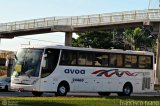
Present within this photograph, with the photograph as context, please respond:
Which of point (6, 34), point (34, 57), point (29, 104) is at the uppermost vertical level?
point (6, 34)

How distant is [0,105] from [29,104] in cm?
182

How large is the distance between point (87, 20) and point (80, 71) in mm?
35376

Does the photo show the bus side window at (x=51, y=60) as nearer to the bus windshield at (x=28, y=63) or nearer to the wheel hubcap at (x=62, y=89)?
the bus windshield at (x=28, y=63)

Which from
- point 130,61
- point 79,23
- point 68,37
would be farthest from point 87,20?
point 130,61

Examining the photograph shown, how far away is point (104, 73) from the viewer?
32.3 m

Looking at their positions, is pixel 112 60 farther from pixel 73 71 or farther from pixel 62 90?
pixel 62 90

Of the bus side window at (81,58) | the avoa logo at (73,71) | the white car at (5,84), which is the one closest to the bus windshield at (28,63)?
the avoa logo at (73,71)

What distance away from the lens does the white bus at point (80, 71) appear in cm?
2850

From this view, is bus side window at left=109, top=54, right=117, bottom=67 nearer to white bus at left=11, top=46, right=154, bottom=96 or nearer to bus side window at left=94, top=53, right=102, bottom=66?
white bus at left=11, top=46, right=154, bottom=96

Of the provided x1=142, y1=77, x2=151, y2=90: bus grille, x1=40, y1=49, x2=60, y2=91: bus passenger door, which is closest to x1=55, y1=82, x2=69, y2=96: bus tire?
x1=40, y1=49, x2=60, y2=91: bus passenger door

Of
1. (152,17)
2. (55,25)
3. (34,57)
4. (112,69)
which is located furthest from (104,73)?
(55,25)

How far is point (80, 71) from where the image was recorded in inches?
1211

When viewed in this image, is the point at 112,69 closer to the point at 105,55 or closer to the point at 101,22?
the point at 105,55

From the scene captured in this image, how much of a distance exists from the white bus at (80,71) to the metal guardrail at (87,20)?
25546 millimetres
